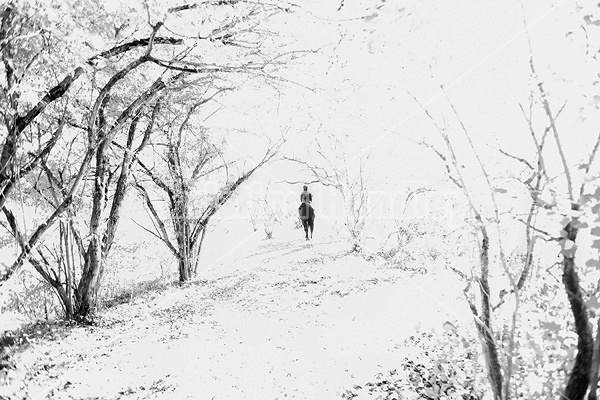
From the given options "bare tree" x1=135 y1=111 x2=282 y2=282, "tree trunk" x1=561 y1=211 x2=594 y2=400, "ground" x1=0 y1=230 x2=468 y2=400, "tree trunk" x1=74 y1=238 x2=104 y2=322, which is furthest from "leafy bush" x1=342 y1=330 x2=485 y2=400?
"bare tree" x1=135 y1=111 x2=282 y2=282

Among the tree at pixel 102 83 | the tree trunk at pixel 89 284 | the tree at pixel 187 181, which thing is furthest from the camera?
the tree at pixel 187 181

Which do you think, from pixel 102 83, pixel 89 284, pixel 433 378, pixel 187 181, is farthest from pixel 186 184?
pixel 433 378

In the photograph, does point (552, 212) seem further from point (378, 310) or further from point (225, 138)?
point (225, 138)

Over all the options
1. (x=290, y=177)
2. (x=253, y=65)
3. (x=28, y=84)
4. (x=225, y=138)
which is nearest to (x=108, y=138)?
(x=28, y=84)

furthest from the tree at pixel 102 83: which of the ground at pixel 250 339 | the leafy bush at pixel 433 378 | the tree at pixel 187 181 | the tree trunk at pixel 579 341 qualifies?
the leafy bush at pixel 433 378

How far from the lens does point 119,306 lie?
422 inches

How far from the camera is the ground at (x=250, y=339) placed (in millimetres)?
5727

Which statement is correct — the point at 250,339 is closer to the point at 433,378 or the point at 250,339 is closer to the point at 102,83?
the point at 433,378

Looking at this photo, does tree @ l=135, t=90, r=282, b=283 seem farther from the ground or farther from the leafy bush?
the leafy bush

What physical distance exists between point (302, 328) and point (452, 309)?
313cm

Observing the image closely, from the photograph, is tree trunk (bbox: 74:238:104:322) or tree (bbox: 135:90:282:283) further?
tree (bbox: 135:90:282:283)

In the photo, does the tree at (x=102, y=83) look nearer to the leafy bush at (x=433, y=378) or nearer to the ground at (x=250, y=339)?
the ground at (x=250, y=339)

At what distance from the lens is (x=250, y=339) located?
7613 mm

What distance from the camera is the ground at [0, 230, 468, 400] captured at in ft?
18.8
